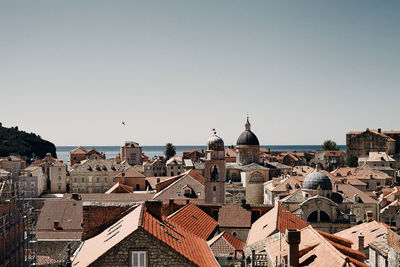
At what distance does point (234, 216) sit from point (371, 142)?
98.4 m

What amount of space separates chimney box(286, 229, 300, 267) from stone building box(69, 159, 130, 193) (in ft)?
214

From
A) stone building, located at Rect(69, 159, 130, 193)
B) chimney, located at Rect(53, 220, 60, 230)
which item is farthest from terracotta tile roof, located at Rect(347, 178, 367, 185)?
chimney, located at Rect(53, 220, 60, 230)

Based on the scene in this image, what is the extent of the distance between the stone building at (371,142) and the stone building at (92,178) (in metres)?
77.4

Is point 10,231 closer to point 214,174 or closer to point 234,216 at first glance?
point 234,216

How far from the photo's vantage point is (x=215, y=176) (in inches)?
1929

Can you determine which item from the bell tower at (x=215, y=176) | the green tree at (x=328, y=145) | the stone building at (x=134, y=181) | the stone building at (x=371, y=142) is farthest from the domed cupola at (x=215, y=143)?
the green tree at (x=328, y=145)

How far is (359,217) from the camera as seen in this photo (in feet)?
Answer: 174

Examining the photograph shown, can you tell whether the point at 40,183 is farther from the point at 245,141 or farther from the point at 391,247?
the point at 391,247

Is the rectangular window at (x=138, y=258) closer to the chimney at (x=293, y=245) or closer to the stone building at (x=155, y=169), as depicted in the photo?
the chimney at (x=293, y=245)

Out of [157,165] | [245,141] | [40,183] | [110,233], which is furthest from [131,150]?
[110,233]

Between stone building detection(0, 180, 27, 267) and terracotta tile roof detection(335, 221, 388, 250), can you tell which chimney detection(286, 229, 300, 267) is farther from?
stone building detection(0, 180, 27, 267)

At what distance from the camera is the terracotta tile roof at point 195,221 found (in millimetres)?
27475

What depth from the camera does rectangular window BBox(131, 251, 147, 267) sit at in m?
16.1

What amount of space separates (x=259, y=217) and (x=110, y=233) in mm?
21022
